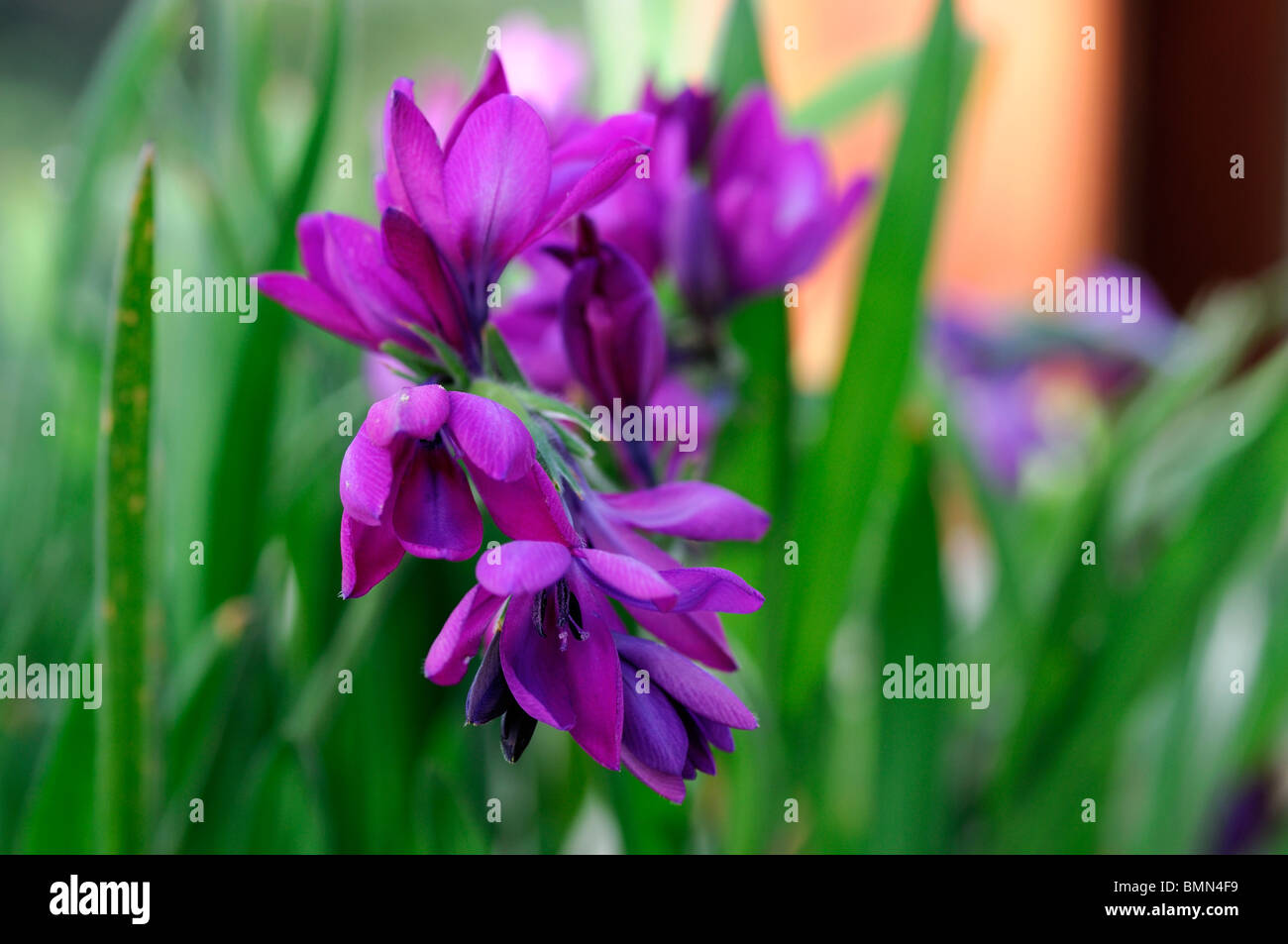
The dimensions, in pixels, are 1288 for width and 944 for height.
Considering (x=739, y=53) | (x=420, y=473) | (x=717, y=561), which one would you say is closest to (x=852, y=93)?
(x=739, y=53)

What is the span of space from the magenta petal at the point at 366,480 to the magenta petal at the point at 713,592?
0.13 ft

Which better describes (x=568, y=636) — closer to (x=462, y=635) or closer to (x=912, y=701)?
(x=462, y=635)

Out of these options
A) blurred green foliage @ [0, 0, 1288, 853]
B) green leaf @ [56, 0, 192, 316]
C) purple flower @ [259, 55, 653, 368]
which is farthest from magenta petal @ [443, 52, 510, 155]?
green leaf @ [56, 0, 192, 316]

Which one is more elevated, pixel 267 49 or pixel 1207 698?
pixel 267 49

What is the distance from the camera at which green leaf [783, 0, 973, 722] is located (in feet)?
0.94

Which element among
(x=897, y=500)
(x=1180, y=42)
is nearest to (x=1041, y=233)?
(x=1180, y=42)

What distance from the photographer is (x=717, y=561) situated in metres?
0.29

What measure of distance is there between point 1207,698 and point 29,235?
2.00 feet

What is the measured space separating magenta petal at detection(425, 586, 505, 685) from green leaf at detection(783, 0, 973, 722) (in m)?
0.17

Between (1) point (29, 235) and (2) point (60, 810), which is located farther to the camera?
(1) point (29, 235)

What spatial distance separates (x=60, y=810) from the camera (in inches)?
9.6

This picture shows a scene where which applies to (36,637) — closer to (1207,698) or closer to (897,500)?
(897,500)

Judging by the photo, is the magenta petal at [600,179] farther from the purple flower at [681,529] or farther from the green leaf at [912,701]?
the green leaf at [912,701]

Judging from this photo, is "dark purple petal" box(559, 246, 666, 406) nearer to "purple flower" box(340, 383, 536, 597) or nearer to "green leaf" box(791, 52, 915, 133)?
"purple flower" box(340, 383, 536, 597)
